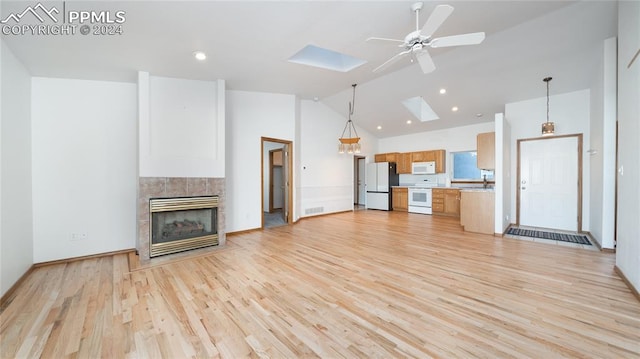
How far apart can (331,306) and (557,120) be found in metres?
6.12

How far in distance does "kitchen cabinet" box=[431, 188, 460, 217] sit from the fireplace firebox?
244 inches

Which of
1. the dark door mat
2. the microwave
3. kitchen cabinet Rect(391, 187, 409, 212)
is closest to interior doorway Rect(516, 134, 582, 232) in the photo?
the dark door mat

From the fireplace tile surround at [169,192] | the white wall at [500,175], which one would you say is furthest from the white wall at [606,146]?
the fireplace tile surround at [169,192]

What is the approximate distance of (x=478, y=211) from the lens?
5.16 metres

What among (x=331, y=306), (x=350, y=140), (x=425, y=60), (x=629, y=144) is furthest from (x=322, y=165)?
(x=629, y=144)

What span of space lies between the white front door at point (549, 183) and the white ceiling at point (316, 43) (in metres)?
1.14

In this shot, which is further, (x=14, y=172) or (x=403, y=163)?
(x=403, y=163)

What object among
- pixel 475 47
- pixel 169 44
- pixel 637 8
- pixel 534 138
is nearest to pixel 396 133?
pixel 534 138

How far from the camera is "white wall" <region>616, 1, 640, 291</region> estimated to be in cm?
239

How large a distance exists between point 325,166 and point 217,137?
3.55 m

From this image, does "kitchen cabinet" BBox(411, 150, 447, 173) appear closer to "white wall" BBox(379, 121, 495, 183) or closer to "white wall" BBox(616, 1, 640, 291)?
"white wall" BBox(379, 121, 495, 183)

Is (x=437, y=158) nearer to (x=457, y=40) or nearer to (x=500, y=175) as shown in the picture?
(x=500, y=175)

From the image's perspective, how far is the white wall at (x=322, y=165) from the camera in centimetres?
671

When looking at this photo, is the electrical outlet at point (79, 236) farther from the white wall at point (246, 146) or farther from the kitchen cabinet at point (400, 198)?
the kitchen cabinet at point (400, 198)
